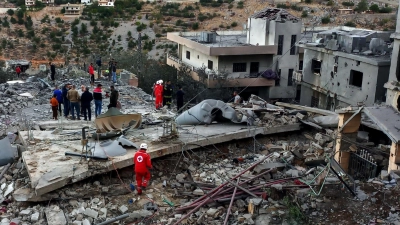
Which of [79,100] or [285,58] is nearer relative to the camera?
[79,100]

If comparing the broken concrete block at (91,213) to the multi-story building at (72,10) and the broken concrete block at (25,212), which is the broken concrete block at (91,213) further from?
the multi-story building at (72,10)

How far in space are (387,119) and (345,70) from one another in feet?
45.6

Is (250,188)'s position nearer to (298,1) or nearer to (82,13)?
(82,13)

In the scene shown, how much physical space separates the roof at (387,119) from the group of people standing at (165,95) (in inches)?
263

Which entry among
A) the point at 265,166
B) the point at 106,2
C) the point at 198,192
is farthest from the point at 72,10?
the point at 198,192

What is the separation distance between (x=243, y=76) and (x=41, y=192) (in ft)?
77.2

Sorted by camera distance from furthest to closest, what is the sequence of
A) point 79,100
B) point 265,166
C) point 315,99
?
point 315,99 → point 79,100 → point 265,166

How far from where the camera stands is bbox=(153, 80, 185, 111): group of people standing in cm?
1489

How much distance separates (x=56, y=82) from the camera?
22.2m

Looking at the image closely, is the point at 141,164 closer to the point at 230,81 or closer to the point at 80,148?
the point at 80,148

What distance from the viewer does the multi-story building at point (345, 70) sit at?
20.8 meters

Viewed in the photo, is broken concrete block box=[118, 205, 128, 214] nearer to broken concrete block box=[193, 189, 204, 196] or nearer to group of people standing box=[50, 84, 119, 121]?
broken concrete block box=[193, 189, 204, 196]

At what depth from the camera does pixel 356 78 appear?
22.2m

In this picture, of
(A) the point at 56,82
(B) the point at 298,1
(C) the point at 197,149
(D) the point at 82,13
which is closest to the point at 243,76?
(A) the point at 56,82
